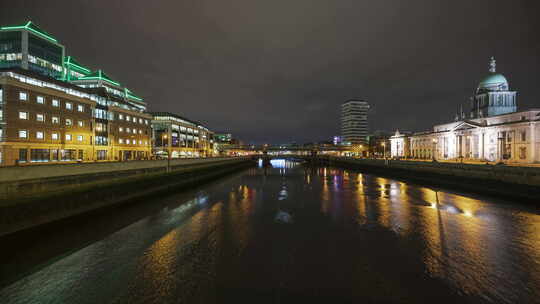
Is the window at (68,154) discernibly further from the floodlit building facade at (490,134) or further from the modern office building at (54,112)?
the floodlit building facade at (490,134)

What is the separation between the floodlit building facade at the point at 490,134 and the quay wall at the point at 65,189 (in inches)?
3690

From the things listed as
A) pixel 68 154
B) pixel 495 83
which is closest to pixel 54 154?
pixel 68 154

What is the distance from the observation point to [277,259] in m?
12.6

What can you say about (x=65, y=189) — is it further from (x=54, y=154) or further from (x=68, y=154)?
(x=68, y=154)

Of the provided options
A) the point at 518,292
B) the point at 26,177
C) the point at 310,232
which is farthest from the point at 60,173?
the point at 518,292

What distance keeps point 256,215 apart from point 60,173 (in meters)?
17.6

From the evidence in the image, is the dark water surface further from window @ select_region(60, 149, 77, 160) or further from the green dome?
the green dome

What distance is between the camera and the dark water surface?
30.8 feet

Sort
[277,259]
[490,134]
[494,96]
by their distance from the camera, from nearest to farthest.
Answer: [277,259] < [490,134] < [494,96]

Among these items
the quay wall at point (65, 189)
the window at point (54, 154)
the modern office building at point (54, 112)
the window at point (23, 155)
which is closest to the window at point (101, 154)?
the modern office building at point (54, 112)

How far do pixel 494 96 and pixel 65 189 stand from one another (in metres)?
134

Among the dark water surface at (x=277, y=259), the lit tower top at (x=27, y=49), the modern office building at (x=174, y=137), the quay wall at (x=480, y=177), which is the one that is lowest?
the dark water surface at (x=277, y=259)

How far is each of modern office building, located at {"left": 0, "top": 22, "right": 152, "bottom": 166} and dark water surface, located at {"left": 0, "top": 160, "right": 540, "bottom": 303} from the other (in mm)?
33358

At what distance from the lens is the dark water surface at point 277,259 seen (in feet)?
30.8
